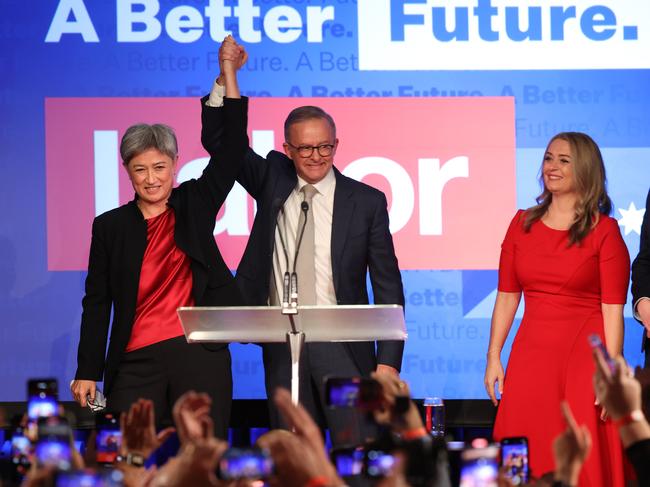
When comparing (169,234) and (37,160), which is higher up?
(37,160)

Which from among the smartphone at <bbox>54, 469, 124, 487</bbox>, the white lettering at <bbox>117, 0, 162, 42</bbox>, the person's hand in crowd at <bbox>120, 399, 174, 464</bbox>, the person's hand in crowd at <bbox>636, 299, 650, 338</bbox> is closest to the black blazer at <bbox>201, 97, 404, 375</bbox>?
the person's hand in crowd at <bbox>636, 299, 650, 338</bbox>

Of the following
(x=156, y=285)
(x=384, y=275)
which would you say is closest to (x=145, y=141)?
(x=156, y=285)

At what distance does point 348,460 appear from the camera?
107 inches

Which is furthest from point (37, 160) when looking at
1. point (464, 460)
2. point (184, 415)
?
point (464, 460)

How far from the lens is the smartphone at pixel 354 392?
2701mm

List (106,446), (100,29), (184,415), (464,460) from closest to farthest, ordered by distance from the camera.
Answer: (464,460), (184,415), (106,446), (100,29)

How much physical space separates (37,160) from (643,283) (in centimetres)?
320

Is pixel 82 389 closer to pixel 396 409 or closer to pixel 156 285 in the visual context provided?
pixel 156 285

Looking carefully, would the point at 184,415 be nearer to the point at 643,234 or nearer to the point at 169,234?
the point at 169,234

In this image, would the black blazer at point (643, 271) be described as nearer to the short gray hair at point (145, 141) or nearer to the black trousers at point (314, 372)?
the black trousers at point (314, 372)

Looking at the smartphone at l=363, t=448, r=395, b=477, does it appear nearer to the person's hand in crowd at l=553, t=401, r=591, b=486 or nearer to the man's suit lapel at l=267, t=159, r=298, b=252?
the person's hand in crowd at l=553, t=401, r=591, b=486

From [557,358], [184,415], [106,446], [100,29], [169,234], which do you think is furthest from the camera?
[100,29]

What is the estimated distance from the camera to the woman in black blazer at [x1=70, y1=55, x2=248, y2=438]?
4340 mm

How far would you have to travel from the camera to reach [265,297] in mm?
4664
